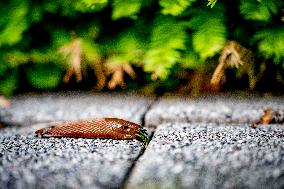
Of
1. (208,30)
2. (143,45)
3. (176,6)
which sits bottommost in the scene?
(143,45)

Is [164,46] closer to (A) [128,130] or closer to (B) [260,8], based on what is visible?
(B) [260,8]

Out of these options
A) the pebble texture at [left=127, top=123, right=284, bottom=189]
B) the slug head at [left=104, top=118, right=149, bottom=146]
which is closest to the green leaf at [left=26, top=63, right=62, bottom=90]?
the slug head at [left=104, top=118, right=149, bottom=146]

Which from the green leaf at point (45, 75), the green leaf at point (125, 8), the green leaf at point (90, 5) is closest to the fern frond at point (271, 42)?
the green leaf at point (125, 8)

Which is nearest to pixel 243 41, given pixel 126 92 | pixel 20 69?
pixel 126 92

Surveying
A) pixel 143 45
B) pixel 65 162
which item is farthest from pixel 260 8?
pixel 65 162

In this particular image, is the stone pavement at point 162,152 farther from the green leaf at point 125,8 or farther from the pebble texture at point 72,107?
the green leaf at point 125,8

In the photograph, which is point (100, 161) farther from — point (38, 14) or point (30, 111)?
point (38, 14)
